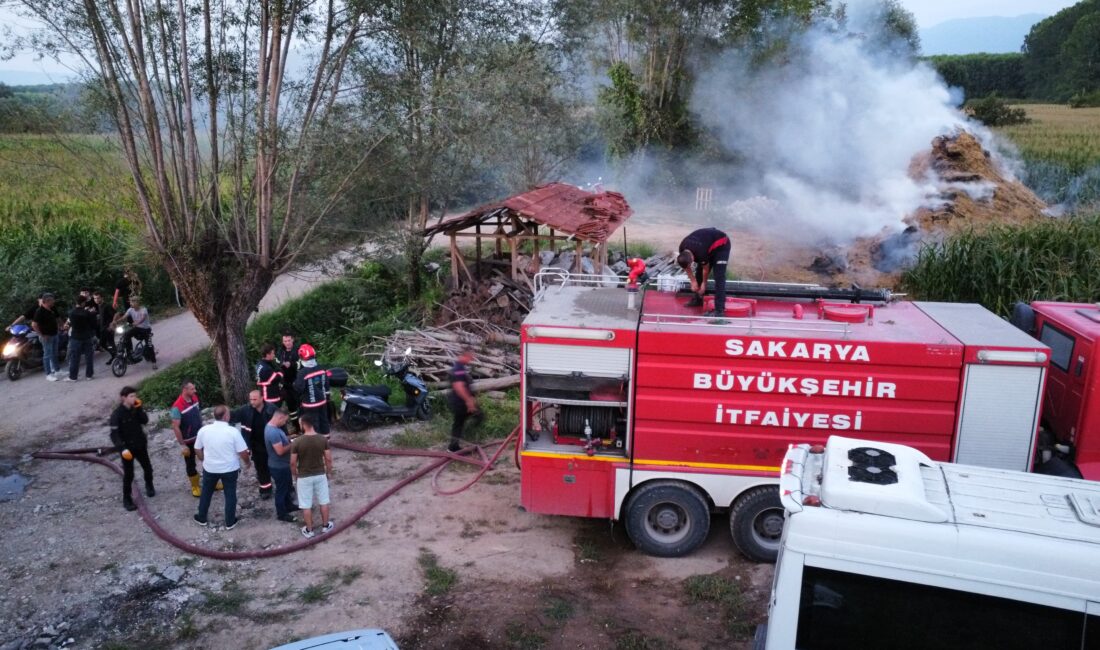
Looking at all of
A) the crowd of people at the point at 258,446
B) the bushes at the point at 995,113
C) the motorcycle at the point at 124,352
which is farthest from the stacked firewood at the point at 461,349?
the bushes at the point at 995,113

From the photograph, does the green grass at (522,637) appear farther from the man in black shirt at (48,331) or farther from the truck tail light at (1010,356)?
the man in black shirt at (48,331)

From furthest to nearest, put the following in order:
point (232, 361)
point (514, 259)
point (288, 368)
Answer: point (514, 259)
point (232, 361)
point (288, 368)

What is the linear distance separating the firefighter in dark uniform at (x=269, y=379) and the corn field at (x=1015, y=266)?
43.8 feet

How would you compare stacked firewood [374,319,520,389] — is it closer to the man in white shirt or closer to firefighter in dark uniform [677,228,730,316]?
the man in white shirt

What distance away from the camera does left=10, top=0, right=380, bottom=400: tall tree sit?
507 inches

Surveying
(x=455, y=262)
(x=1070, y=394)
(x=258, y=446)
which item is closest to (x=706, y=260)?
(x=1070, y=394)

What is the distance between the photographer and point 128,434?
32.0 ft

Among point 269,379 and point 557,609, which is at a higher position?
point 269,379

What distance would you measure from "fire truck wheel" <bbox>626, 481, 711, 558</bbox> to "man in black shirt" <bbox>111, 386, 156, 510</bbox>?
6.14 m

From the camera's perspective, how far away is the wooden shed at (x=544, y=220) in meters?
16.3

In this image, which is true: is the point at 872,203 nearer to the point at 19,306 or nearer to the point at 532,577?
the point at 532,577

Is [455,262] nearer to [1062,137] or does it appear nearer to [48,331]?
[48,331]

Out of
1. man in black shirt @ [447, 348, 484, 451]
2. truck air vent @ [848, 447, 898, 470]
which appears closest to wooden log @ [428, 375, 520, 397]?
man in black shirt @ [447, 348, 484, 451]

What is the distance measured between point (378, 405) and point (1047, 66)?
3180cm
